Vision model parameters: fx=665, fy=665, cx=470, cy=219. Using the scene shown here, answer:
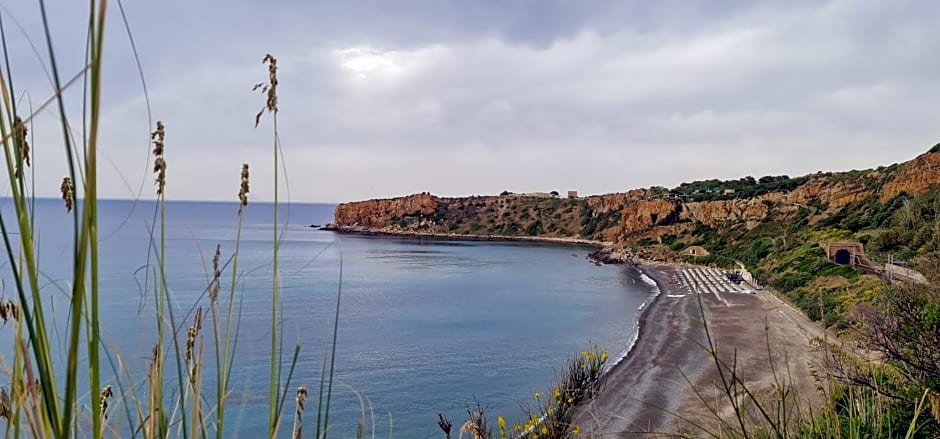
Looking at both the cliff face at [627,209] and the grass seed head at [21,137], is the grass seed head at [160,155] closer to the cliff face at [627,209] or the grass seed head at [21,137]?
the grass seed head at [21,137]

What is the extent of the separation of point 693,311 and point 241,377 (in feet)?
54.4

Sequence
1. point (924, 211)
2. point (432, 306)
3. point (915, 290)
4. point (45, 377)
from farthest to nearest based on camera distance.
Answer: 1. point (432, 306)
2. point (924, 211)
3. point (915, 290)
4. point (45, 377)

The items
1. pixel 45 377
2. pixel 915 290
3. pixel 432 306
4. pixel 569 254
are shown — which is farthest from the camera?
pixel 569 254

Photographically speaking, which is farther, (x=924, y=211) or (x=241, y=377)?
(x=924, y=211)

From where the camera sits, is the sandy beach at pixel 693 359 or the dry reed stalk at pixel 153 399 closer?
the dry reed stalk at pixel 153 399

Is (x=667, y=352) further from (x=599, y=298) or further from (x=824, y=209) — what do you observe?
(x=824, y=209)

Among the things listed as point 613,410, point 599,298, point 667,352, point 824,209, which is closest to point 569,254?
point 824,209

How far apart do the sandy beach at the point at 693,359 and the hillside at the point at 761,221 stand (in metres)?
1.09

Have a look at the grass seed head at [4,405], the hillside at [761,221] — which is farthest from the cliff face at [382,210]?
the grass seed head at [4,405]

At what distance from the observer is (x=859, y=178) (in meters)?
38.3

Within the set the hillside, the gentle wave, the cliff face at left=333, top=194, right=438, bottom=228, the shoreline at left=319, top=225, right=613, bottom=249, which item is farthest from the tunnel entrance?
the cliff face at left=333, top=194, right=438, bottom=228

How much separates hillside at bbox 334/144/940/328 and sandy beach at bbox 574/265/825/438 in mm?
1092

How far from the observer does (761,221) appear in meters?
40.9

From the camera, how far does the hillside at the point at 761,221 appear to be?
21.1 meters
